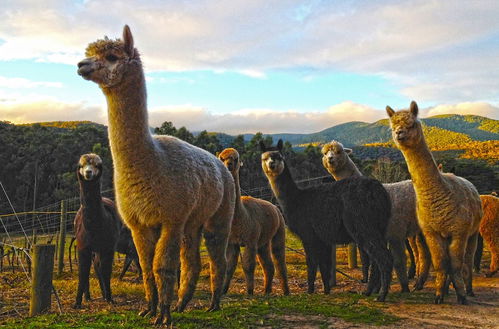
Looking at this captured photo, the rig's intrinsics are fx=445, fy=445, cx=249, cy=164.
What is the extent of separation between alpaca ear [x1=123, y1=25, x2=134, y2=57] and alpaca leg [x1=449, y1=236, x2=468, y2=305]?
5404mm

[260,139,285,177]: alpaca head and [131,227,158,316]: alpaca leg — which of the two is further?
[260,139,285,177]: alpaca head

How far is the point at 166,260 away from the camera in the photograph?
468cm

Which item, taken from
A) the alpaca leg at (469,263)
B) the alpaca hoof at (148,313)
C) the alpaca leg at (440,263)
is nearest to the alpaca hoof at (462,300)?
the alpaca leg at (440,263)

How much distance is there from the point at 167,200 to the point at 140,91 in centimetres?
125

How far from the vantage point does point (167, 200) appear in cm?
471

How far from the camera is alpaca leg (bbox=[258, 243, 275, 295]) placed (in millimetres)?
8516

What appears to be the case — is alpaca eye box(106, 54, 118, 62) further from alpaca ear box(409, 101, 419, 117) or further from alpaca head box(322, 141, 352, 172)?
alpaca head box(322, 141, 352, 172)

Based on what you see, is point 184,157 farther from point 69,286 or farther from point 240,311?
point 69,286

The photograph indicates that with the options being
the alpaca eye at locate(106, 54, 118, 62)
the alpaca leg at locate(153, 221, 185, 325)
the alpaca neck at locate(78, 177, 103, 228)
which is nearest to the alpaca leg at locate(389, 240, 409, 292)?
the alpaca leg at locate(153, 221, 185, 325)

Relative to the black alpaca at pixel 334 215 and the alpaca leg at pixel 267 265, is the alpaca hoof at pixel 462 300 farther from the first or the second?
the alpaca leg at pixel 267 265

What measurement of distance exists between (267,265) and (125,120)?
16.1 feet

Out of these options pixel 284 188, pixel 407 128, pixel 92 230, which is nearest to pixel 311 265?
pixel 284 188

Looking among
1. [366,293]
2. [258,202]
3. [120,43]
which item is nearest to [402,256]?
[366,293]

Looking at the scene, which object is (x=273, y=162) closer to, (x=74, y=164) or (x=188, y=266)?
(x=188, y=266)
